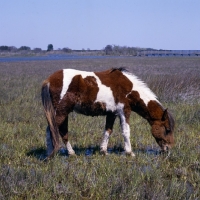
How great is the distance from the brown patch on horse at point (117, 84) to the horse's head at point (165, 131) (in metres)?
0.80

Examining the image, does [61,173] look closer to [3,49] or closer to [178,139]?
[178,139]

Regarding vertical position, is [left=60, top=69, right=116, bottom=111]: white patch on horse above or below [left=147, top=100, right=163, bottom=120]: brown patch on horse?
above

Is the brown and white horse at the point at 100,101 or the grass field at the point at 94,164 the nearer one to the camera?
the grass field at the point at 94,164

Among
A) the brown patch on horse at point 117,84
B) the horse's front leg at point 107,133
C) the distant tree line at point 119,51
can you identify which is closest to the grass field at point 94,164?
the horse's front leg at point 107,133

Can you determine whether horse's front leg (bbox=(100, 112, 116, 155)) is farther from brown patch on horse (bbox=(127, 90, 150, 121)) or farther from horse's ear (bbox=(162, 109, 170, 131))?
horse's ear (bbox=(162, 109, 170, 131))

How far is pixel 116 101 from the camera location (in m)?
6.87

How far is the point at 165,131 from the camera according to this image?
6965 millimetres

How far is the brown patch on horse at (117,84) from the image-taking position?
685 centimetres

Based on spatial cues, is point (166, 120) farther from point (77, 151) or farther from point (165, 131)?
point (77, 151)

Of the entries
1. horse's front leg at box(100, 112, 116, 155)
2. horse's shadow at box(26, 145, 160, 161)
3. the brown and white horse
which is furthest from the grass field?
the brown and white horse

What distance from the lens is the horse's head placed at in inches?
272

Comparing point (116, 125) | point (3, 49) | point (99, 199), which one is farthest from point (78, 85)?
point (3, 49)

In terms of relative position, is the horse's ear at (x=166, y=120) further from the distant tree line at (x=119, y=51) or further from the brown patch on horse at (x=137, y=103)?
the distant tree line at (x=119, y=51)

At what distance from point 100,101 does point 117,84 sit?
450 millimetres
